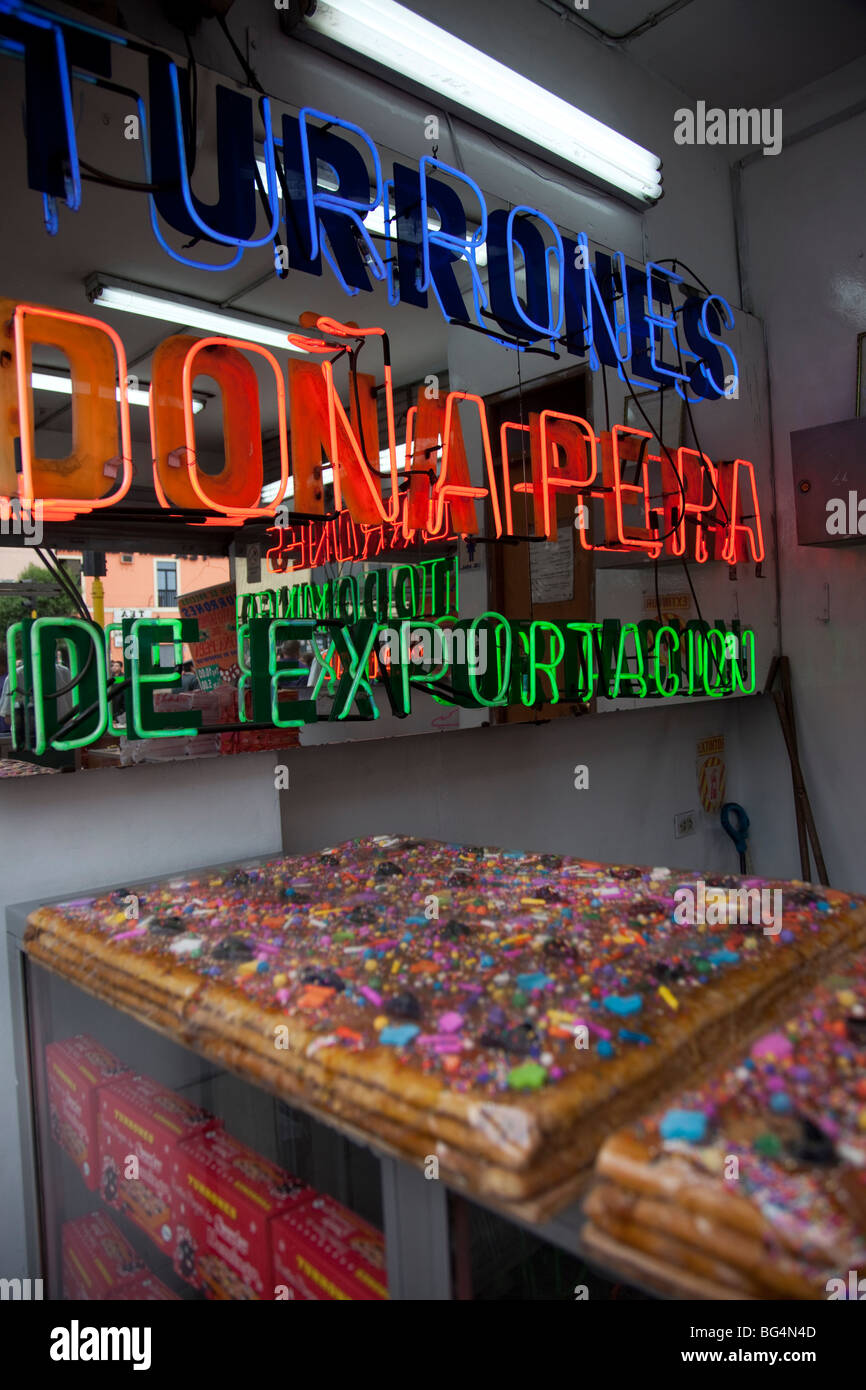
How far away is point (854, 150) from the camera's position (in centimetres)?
360

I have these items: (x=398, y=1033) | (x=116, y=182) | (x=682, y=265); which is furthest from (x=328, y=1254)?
(x=682, y=265)

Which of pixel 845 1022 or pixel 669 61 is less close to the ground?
pixel 669 61

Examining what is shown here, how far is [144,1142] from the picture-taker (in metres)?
1.42

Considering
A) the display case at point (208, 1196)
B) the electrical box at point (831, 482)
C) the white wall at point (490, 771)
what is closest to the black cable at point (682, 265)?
the white wall at point (490, 771)

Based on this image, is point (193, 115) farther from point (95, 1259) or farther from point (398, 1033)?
point (95, 1259)

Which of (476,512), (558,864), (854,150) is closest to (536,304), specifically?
(476,512)

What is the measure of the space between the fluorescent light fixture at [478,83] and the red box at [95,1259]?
9.75 ft

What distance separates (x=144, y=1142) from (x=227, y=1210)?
246 mm

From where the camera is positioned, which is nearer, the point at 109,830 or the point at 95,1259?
the point at 95,1259

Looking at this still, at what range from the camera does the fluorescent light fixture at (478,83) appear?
241 centimetres

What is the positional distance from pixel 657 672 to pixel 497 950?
1.98 meters

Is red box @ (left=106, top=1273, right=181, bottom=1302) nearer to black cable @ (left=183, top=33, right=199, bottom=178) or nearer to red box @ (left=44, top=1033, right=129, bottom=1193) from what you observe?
red box @ (left=44, top=1033, right=129, bottom=1193)

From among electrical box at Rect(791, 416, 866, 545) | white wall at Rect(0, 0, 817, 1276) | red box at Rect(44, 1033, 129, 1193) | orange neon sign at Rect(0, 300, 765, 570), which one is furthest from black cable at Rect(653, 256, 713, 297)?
red box at Rect(44, 1033, 129, 1193)

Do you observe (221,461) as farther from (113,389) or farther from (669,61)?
(669,61)
